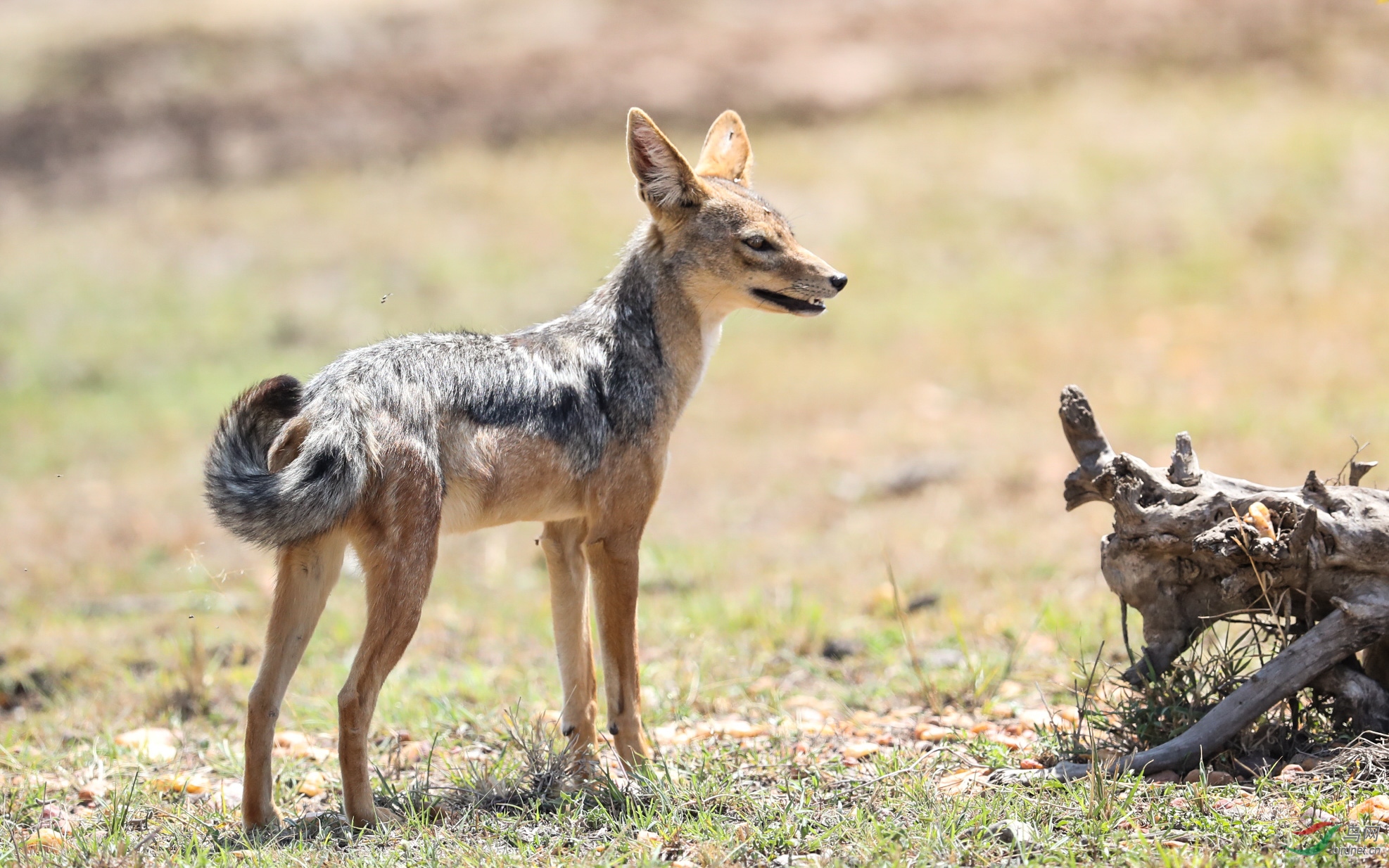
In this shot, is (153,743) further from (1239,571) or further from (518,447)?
(1239,571)

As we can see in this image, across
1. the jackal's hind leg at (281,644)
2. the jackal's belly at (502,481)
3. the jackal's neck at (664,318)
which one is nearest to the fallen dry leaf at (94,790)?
the jackal's hind leg at (281,644)


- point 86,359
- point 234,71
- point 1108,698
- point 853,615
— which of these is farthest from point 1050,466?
point 234,71

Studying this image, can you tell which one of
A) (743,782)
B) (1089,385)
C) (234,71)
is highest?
(234,71)

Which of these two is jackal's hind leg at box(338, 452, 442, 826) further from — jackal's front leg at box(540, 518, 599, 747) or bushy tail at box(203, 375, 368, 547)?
jackal's front leg at box(540, 518, 599, 747)

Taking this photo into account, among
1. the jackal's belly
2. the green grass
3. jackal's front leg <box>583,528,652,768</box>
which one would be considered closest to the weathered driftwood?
the green grass

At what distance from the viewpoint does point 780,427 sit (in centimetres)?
1306

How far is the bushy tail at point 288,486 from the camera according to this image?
4.45m

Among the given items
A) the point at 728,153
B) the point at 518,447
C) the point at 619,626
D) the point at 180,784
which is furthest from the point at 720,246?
the point at 180,784

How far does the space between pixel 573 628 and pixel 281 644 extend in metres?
1.24

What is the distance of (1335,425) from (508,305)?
9691mm

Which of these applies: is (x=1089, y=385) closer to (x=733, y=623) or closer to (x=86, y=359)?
(x=733, y=623)

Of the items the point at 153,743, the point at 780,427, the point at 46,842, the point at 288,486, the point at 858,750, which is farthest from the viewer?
the point at 780,427

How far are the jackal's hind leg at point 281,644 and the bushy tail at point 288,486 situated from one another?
0.17m

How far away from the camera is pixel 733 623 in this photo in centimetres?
745
